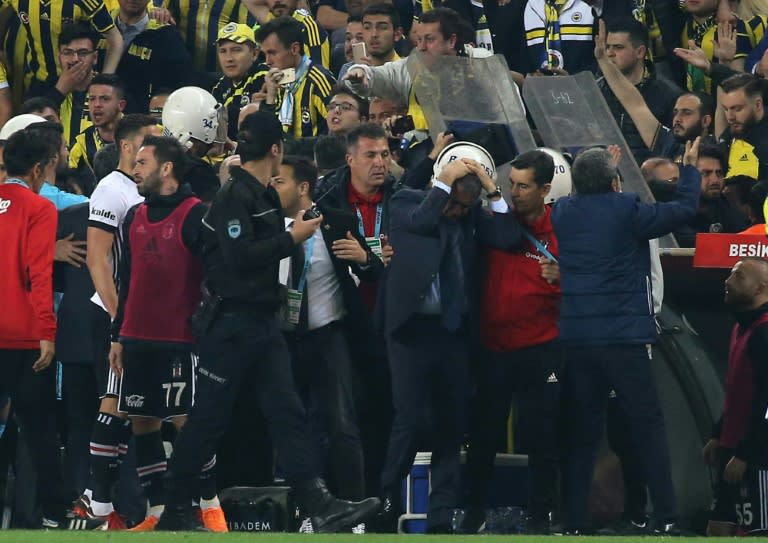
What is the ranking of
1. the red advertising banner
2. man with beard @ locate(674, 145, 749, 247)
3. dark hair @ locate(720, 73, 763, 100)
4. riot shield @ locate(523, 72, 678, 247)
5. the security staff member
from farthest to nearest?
1. dark hair @ locate(720, 73, 763, 100)
2. man with beard @ locate(674, 145, 749, 247)
3. riot shield @ locate(523, 72, 678, 247)
4. the red advertising banner
5. the security staff member

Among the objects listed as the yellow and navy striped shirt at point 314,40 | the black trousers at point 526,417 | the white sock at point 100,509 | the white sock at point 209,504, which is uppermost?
the yellow and navy striped shirt at point 314,40

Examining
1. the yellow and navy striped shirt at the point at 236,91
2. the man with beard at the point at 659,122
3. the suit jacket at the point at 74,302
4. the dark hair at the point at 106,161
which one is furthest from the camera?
the yellow and navy striped shirt at the point at 236,91

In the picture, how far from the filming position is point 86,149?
1409 cm

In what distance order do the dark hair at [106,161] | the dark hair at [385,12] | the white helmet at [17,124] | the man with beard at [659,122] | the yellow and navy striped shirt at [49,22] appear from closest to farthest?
the dark hair at [106,161], the white helmet at [17,124], the man with beard at [659,122], the dark hair at [385,12], the yellow and navy striped shirt at [49,22]

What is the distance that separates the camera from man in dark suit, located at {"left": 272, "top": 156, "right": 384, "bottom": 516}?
10.4 m

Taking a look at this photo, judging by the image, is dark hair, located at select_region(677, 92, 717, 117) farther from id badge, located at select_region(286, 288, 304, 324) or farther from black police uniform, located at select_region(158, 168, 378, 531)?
black police uniform, located at select_region(158, 168, 378, 531)

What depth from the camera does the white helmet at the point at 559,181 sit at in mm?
10922

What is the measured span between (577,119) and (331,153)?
1596 millimetres

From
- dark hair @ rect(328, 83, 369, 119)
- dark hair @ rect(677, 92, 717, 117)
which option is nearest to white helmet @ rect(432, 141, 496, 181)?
dark hair @ rect(328, 83, 369, 119)

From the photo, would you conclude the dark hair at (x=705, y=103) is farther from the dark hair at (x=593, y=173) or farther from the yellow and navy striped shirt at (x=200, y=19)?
the yellow and navy striped shirt at (x=200, y=19)

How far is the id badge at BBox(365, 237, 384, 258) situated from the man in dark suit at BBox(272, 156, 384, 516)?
99 mm

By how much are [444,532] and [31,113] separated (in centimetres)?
526

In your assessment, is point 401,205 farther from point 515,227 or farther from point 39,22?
point 39,22

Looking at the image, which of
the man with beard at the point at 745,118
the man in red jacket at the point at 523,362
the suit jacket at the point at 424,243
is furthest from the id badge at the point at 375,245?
the man with beard at the point at 745,118
